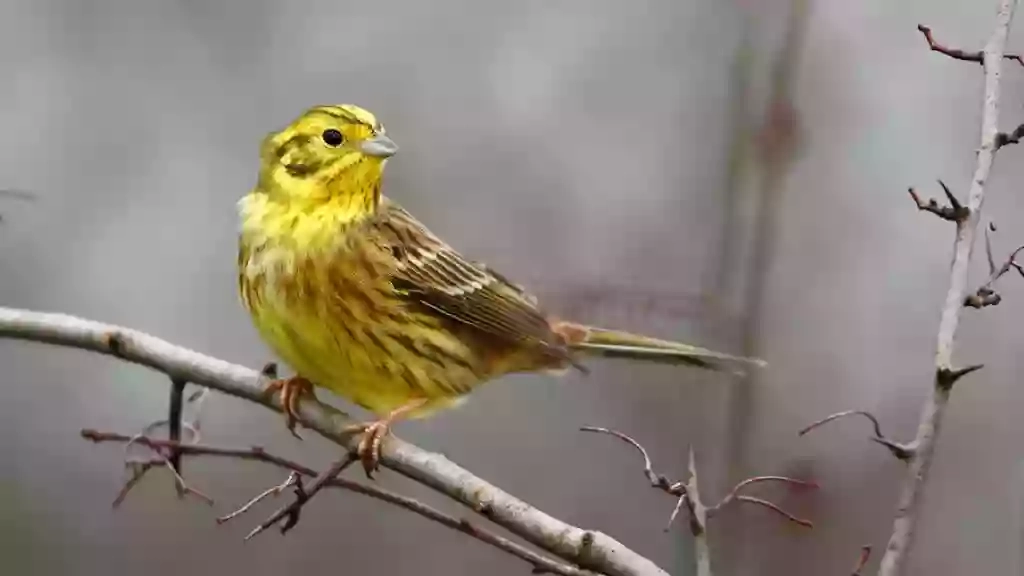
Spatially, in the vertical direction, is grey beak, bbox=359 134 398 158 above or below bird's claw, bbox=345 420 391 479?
above

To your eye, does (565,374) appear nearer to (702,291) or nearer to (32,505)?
(702,291)

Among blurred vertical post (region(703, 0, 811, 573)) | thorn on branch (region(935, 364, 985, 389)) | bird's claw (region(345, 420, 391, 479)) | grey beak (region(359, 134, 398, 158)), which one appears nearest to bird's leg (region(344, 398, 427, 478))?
bird's claw (region(345, 420, 391, 479))

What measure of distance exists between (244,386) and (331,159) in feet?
0.75

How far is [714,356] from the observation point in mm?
1115

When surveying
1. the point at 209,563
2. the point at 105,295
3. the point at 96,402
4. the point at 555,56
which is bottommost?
the point at 209,563

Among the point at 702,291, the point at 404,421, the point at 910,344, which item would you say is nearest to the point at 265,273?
the point at 404,421

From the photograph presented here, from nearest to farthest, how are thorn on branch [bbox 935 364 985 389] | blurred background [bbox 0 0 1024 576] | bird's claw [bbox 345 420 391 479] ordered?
thorn on branch [bbox 935 364 985 389] < bird's claw [bbox 345 420 391 479] < blurred background [bbox 0 0 1024 576]

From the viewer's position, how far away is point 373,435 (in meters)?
0.99

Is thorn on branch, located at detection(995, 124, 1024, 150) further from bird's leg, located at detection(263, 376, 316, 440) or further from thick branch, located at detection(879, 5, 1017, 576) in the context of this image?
bird's leg, located at detection(263, 376, 316, 440)

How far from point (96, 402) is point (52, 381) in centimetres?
5

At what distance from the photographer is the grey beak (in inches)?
38.7

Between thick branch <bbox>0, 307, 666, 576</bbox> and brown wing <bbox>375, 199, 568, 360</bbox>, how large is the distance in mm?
140

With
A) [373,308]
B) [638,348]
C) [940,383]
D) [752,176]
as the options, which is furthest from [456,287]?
[940,383]

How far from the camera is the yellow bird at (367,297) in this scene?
1.00 meters
